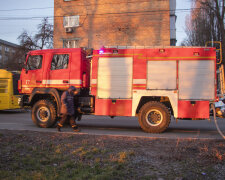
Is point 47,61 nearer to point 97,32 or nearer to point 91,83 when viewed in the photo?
point 91,83

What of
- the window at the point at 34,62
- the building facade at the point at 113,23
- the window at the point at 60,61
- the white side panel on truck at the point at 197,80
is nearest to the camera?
the white side panel on truck at the point at 197,80

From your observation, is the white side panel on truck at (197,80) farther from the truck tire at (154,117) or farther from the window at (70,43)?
the window at (70,43)

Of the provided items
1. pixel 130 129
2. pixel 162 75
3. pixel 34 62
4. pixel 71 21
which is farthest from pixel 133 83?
pixel 71 21

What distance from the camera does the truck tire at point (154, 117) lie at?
7602mm

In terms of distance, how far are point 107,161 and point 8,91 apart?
13.1 m

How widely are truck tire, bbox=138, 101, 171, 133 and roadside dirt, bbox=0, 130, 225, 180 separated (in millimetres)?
2030

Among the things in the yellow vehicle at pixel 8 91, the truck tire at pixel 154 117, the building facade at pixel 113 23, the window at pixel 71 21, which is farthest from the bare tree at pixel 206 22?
the yellow vehicle at pixel 8 91

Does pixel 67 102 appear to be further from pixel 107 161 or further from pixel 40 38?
pixel 40 38

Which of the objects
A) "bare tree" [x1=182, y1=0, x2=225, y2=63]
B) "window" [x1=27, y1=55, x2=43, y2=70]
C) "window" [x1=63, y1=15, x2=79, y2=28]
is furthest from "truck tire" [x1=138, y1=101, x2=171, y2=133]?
"window" [x1=63, y1=15, x2=79, y2=28]

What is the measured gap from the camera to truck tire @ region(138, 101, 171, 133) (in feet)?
24.9

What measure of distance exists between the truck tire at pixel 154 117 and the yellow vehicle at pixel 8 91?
10637 mm

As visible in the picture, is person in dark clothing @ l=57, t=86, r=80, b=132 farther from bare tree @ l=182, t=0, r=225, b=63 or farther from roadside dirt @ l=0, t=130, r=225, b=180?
bare tree @ l=182, t=0, r=225, b=63

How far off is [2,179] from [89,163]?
1445 millimetres

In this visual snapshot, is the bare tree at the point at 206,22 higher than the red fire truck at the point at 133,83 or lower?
higher
